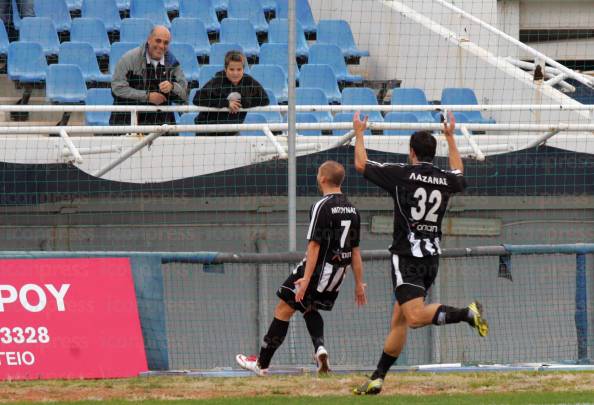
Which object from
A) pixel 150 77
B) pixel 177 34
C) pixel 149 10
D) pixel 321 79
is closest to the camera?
pixel 150 77

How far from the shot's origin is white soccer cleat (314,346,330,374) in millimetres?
9180

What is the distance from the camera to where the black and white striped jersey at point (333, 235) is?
890 centimetres

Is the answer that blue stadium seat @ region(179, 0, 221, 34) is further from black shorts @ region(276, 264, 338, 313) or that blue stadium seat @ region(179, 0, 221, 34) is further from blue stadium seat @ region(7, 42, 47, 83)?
black shorts @ region(276, 264, 338, 313)

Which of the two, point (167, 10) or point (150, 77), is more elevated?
point (167, 10)

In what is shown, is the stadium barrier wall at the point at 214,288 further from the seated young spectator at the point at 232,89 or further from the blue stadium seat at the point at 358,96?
the blue stadium seat at the point at 358,96

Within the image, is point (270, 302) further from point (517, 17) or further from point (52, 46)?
point (517, 17)

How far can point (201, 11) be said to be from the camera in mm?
15383

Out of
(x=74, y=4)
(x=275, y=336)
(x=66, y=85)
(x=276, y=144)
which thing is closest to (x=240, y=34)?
(x=74, y=4)

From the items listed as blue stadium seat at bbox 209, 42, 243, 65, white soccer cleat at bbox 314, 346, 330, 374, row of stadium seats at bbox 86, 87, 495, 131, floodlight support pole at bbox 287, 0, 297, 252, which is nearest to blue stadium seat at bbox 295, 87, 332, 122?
row of stadium seats at bbox 86, 87, 495, 131

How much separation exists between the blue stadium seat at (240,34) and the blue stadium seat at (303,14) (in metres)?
1.12

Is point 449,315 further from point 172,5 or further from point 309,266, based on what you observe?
point 172,5

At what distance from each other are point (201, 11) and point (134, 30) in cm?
128

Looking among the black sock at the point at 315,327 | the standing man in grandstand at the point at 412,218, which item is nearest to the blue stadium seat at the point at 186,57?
the black sock at the point at 315,327

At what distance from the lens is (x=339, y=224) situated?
29.4 feet
